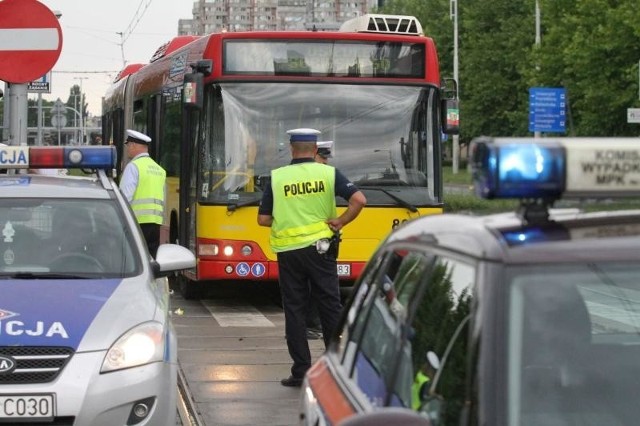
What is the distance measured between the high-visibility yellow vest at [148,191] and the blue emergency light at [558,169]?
9.29m

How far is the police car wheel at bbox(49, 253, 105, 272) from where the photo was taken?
7.28 meters

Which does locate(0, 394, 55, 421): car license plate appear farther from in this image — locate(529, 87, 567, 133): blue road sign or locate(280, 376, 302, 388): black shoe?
locate(529, 87, 567, 133): blue road sign

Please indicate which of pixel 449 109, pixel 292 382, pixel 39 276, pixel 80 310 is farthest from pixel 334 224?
pixel 449 109

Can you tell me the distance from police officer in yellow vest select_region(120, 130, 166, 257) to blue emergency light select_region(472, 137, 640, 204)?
9291 mm

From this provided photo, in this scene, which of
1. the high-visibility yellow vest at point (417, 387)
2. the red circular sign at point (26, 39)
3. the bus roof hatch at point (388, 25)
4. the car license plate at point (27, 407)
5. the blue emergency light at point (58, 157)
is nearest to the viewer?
the high-visibility yellow vest at point (417, 387)

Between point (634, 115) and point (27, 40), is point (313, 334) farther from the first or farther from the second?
point (634, 115)

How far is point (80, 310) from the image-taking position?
641cm

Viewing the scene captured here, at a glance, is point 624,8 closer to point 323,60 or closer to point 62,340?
point 323,60

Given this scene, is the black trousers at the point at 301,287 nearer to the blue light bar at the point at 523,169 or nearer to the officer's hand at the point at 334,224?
the officer's hand at the point at 334,224

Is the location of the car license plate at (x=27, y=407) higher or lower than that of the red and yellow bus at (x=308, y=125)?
lower

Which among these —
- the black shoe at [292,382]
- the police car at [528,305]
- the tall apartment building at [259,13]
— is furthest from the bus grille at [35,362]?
the tall apartment building at [259,13]

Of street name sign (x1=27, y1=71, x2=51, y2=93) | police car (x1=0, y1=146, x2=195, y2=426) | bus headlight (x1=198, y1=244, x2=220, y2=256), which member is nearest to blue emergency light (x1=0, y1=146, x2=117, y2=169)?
police car (x1=0, y1=146, x2=195, y2=426)

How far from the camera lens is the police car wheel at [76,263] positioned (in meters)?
7.28

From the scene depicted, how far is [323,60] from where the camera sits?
46.2 ft
